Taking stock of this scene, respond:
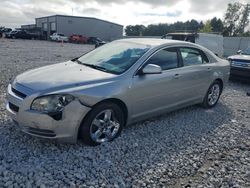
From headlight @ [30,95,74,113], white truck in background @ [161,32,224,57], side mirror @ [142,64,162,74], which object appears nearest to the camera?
headlight @ [30,95,74,113]

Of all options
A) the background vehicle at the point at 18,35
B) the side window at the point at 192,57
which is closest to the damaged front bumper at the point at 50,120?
the side window at the point at 192,57

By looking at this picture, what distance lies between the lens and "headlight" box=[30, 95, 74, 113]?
3.30 meters

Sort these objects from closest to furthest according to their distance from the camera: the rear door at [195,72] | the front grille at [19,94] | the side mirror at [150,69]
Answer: the front grille at [19,94]
the side mirror at [150,69]
the rear door at [195,72]

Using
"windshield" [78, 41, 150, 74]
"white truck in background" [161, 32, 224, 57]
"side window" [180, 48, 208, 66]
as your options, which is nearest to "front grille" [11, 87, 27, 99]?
"windshield" [78, 41, 150, 74]

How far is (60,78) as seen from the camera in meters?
3.69

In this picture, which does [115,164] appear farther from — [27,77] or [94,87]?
[27,77]

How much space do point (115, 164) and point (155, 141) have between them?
1000mm

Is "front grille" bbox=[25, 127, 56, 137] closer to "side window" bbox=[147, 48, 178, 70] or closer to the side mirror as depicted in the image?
the side mirror

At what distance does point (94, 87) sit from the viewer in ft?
11.7

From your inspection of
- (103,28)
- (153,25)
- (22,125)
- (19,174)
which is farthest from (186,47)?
(153,25)

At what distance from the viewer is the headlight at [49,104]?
330 centimetres

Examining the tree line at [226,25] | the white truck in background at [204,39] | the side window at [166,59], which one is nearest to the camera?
the side window at [166,59]

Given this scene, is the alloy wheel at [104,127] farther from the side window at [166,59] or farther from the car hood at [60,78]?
the side window at [166,59]

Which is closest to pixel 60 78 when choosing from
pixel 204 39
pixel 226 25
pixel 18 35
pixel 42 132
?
pixel 42 132
